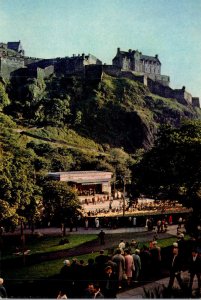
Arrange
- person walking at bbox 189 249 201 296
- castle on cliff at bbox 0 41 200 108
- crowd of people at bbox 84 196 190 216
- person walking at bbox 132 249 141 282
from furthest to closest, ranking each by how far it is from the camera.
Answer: castle on cliff at bbox 0 41 200 108 → crowd of people at bbox 84 196 190 216 → person walking at bbox 132 249 141 282 → person walking at bbox 189 249 201 296

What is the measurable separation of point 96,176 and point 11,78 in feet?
53.3

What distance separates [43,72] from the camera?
2319 cm

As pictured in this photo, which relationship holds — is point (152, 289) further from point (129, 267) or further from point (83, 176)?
point (83, 176)

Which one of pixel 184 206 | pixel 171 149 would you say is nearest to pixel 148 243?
pixel 184 206

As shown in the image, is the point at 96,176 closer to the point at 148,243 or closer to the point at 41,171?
the point at 41,171

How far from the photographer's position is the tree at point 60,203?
7703 millimetres

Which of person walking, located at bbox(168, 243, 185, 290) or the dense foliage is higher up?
the dense foliage

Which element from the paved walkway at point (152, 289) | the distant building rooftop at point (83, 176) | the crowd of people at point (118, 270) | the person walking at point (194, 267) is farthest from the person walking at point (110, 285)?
the distant building rooftop at point (83, 176)

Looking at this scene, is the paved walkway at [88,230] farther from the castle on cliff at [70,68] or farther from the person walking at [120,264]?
the castle on cliff at [70,68]

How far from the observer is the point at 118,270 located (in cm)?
602

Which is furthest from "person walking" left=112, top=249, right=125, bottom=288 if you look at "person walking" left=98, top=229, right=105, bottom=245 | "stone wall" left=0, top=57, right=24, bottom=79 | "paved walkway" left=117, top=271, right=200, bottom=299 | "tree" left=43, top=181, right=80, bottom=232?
"stone wall" left=0, top=57, right=24, bottom=79

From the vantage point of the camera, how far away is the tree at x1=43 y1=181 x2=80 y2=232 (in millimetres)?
7703

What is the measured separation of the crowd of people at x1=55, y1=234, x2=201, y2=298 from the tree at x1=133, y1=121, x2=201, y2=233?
1292mm

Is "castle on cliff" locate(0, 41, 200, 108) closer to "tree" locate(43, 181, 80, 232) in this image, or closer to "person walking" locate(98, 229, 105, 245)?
"tree" locate(43, 181, 80, 232)
